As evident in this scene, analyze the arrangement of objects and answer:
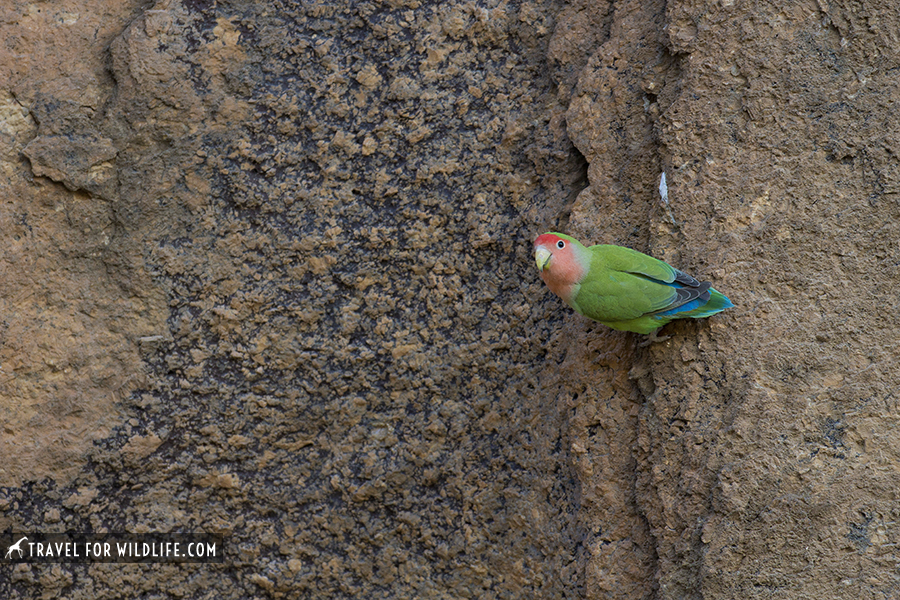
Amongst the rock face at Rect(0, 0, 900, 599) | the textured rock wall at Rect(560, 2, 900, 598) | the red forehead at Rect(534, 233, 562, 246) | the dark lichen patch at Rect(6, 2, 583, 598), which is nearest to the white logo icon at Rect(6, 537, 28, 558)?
the rock face at Rect(0, 0, 900, 599)

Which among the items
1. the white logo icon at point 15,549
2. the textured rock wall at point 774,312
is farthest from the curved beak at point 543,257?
the white logo icon at point 15,549

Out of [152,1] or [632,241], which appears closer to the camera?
[632,241]

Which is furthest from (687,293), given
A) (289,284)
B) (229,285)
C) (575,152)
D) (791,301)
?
(229,285)

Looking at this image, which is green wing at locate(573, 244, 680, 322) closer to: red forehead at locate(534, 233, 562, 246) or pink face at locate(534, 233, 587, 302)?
pink face at locate(534, 233, 587, 302)

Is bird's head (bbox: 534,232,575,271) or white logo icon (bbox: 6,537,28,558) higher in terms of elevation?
bird's head (bbox: 534,232,575,271)

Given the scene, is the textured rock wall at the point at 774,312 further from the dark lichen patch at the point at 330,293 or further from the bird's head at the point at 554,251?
the dark lichen patch at the point at 330,293

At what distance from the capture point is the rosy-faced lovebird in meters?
2.57

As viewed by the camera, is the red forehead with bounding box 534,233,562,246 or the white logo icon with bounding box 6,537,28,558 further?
the white logo icon with bounding box 6,537,28,558

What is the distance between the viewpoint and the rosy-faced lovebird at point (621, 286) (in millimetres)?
2574

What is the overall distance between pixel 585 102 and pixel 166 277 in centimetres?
200

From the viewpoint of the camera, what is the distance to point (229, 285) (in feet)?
10.6

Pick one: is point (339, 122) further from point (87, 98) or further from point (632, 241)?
point (632, 241)

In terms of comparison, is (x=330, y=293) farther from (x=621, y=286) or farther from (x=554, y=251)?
(x=621, y=286)

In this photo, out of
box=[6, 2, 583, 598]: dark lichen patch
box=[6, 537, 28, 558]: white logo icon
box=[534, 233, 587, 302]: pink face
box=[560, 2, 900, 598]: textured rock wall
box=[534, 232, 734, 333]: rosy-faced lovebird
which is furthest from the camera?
box=[6, 2, 583, 598]: dark lichen patch
